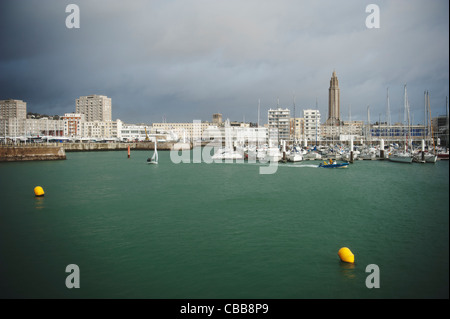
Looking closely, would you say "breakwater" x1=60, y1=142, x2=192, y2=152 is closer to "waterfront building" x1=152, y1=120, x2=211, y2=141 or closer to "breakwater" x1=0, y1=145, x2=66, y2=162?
"breakwater" x1=0, y1=145, x2=66, y2=162

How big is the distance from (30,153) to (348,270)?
55.4 metres

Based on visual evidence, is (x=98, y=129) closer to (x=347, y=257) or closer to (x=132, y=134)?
(x=132, y=134)

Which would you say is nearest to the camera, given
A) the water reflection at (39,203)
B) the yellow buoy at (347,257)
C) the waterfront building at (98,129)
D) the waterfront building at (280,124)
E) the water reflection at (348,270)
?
the water reflection at (348,270)

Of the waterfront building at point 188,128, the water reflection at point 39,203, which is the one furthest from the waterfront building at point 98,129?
the water reflection at point 39,203

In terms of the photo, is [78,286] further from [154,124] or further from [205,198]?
[154,124]

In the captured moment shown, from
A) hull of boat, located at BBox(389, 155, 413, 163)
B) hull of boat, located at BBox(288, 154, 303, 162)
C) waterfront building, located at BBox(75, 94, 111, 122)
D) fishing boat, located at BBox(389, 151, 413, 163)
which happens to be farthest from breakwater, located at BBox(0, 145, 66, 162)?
waterfront building, located at BBox(75, 94, 111, 122)

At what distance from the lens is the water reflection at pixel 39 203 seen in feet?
58.8

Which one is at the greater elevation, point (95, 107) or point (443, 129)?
point (95, 107)

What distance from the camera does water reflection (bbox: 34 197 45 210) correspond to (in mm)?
17922

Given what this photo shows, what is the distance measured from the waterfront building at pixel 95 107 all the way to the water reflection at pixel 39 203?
16332cm

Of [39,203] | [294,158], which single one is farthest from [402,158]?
[39,203]

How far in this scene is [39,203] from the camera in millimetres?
19031

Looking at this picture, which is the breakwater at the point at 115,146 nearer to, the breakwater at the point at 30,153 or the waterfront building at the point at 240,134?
the waterfront building at the point at 240,134
